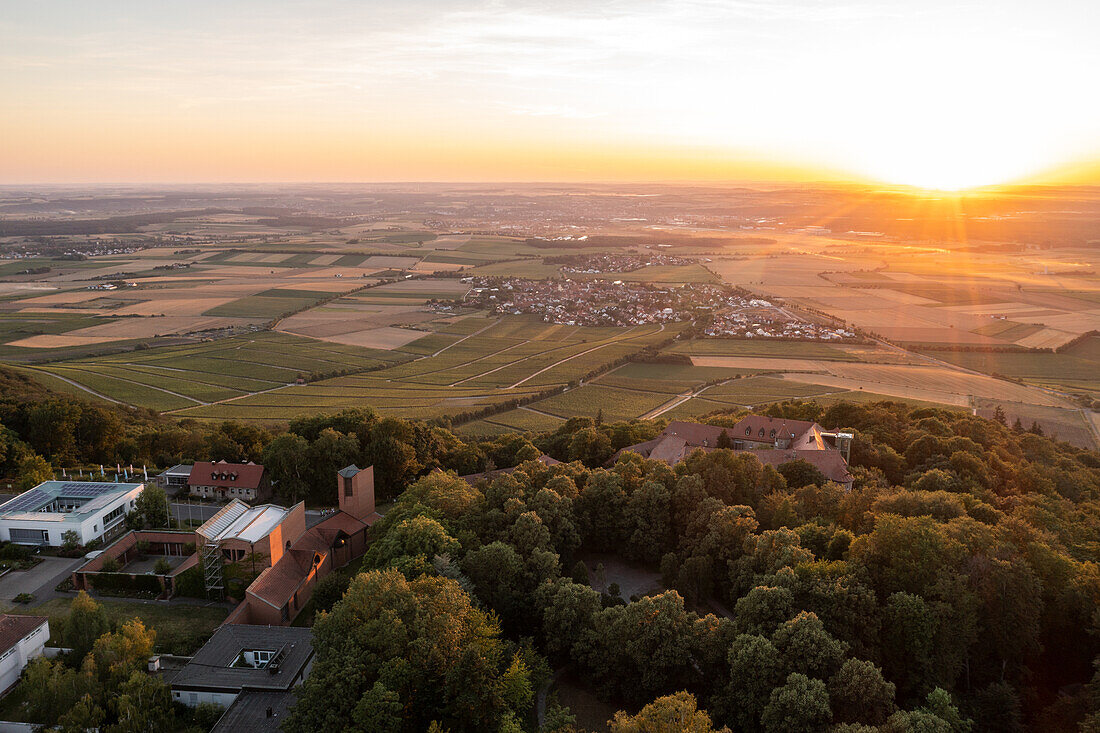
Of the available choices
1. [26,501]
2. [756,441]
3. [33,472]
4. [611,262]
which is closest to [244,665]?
[26,501]

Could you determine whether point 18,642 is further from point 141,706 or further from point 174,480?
point 174,480

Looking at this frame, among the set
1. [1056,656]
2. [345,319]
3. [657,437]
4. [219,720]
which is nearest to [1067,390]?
[657,437]

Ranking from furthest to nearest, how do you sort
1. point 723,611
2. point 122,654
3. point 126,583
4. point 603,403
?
point 603,403 < point 126,583 < point 723,611 < point 122,654

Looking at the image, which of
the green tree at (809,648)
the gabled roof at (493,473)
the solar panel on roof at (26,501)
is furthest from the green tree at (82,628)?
the green tree at (809,648)

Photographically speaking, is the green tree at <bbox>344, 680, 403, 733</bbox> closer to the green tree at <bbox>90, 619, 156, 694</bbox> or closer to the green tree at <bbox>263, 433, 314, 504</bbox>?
the green tree at <bbox>90, 619, 156, 694</bbox>

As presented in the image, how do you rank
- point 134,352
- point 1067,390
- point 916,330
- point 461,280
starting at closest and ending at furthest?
point 1067,390, point 134,352, point 916,330, point 461,280

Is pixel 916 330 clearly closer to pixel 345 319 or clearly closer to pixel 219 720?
pixel 345 319

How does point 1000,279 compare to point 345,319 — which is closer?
point 345,319

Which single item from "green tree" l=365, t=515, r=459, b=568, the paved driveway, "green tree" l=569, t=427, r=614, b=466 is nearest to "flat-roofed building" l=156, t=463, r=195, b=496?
the paved driveway
